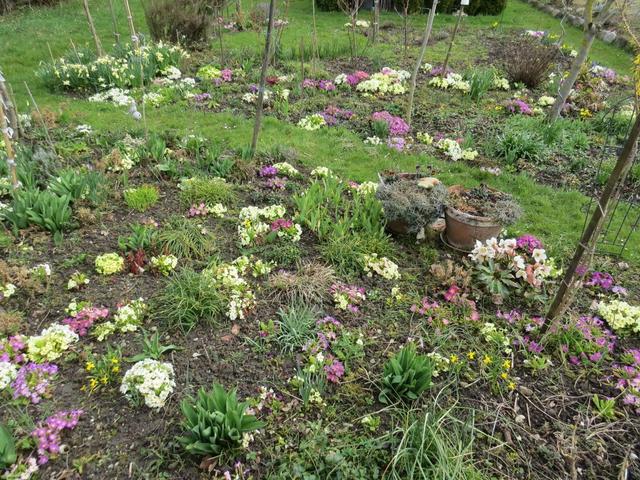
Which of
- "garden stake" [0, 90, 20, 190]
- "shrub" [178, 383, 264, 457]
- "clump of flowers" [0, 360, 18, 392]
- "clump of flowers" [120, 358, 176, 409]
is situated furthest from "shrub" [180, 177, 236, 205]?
"shrub" [178, 383, 264, 457]

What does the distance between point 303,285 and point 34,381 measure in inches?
79.0

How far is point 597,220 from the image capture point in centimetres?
304

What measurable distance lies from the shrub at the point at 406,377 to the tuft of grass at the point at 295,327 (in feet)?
2.26

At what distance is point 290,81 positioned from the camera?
323 inches

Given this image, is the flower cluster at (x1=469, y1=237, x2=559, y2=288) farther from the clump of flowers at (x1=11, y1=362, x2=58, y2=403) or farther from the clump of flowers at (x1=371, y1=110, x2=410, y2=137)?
the clump of flowers at (x1=11, y1=362, x2=58, y2=403)

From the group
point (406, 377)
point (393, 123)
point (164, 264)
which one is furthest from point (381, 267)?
point (393, 123)

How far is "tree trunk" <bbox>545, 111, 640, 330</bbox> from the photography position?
2.77 m

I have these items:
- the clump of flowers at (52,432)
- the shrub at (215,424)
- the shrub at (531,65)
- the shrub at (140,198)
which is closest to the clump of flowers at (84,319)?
the clump of flowers at (52,432)

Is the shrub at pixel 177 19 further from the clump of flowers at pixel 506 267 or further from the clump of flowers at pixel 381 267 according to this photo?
the clump of flowers at pixel 506 267

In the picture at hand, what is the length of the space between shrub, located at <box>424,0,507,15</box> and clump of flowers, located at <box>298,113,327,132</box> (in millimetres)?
9159

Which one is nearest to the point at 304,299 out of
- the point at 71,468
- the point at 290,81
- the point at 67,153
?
the point at 71,468

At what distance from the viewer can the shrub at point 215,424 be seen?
8.18 ft

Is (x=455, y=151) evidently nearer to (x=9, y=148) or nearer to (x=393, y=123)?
(x=393, y=123)

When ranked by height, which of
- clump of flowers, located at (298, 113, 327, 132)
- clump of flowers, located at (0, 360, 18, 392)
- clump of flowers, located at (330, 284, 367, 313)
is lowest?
clump of flowers, located at (330, 284, 367, 313)
